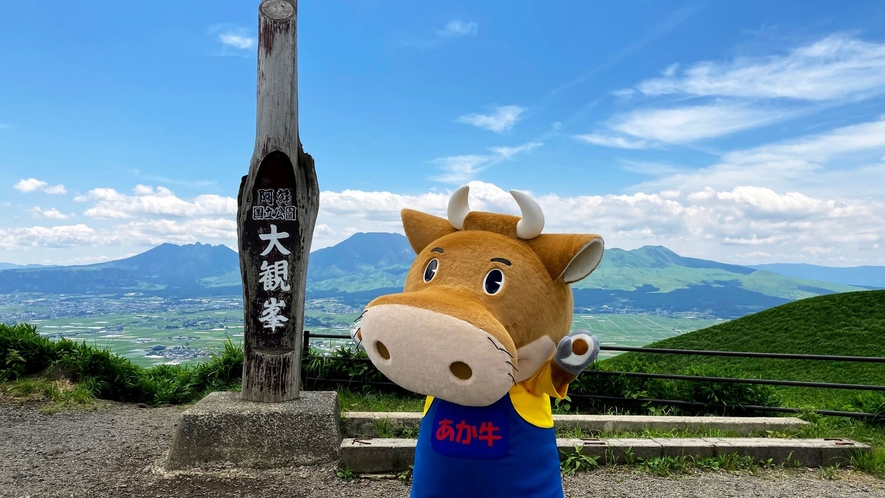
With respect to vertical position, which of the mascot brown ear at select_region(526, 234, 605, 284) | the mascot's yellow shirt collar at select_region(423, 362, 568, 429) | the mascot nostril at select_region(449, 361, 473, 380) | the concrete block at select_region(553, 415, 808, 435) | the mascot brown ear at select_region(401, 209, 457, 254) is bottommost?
the concrete block at select_region(553, 415, 808, 435)

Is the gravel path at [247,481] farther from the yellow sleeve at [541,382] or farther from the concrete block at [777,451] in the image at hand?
the yellow sleeve at [541,382]

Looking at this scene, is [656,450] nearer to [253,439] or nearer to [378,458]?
[378,458]

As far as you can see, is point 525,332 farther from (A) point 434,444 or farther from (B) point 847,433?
(B) point 847,433

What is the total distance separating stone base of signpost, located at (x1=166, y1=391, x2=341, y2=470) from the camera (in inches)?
214

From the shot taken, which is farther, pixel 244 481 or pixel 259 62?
pixel 259 62

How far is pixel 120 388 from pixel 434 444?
7511mm

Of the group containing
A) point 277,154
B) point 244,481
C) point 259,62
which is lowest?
point 244,481

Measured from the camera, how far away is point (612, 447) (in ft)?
17.7

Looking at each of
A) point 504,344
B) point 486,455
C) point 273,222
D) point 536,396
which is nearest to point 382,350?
point 504,344

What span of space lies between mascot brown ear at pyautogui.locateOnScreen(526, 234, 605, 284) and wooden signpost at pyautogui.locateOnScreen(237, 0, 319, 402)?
11.7ft

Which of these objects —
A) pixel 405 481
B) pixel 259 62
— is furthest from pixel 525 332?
pixel 259 62

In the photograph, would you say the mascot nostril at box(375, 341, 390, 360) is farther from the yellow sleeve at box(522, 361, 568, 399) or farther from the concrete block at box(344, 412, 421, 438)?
the concrete block at box(344, 412, 421, 438)

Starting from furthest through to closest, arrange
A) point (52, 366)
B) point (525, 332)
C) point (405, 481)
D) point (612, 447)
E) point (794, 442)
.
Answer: point (52, 366) < point (794, 442) < point (612, 447) < point (405, 481) < point (525, 332)

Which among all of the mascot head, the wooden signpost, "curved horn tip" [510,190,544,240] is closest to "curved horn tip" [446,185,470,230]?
the mascot head
